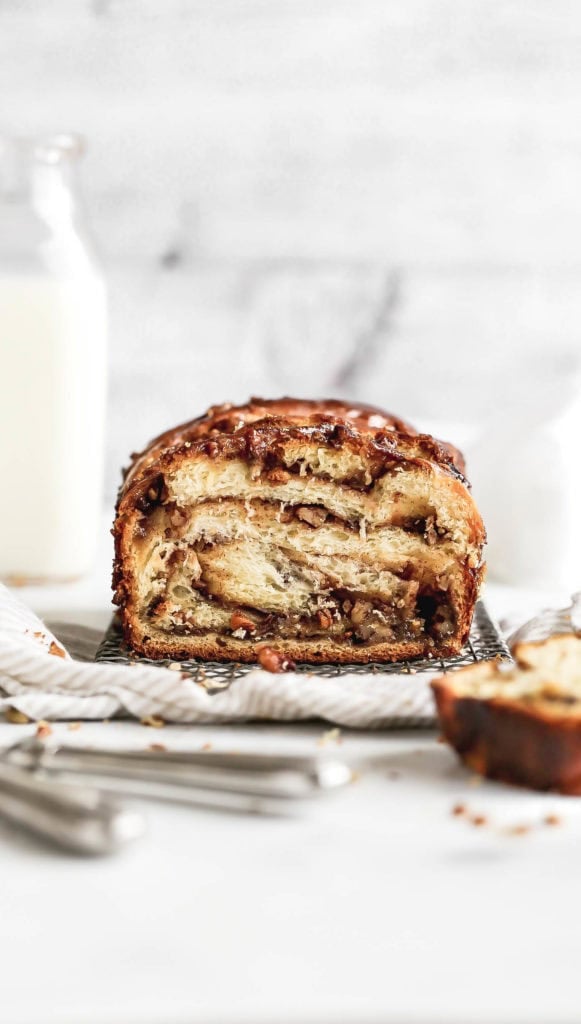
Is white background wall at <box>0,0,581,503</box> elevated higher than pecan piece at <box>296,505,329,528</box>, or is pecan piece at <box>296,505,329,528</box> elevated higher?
white background wall at <box>0,0,581,503</box>

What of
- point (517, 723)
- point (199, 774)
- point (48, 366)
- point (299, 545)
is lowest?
point (199, 774)

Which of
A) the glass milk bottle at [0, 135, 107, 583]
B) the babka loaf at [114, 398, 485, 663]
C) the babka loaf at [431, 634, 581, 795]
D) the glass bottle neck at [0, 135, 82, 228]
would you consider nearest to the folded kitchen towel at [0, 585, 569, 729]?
the babka loaf at [431, 634, 581, 795]

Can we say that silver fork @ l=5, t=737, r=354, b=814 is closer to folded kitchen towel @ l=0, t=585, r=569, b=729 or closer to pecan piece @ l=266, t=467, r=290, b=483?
folded kitchen towel @ l=0, t=585, r=569, b=729

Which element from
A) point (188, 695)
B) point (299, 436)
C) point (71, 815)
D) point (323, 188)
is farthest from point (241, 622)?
point (323, 188)

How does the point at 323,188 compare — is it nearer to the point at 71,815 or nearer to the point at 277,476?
the point at 277,476

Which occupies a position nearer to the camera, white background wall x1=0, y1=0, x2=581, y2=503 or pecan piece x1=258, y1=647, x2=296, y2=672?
pecan piece x1=258, y1=647, x2=296, y2=672
